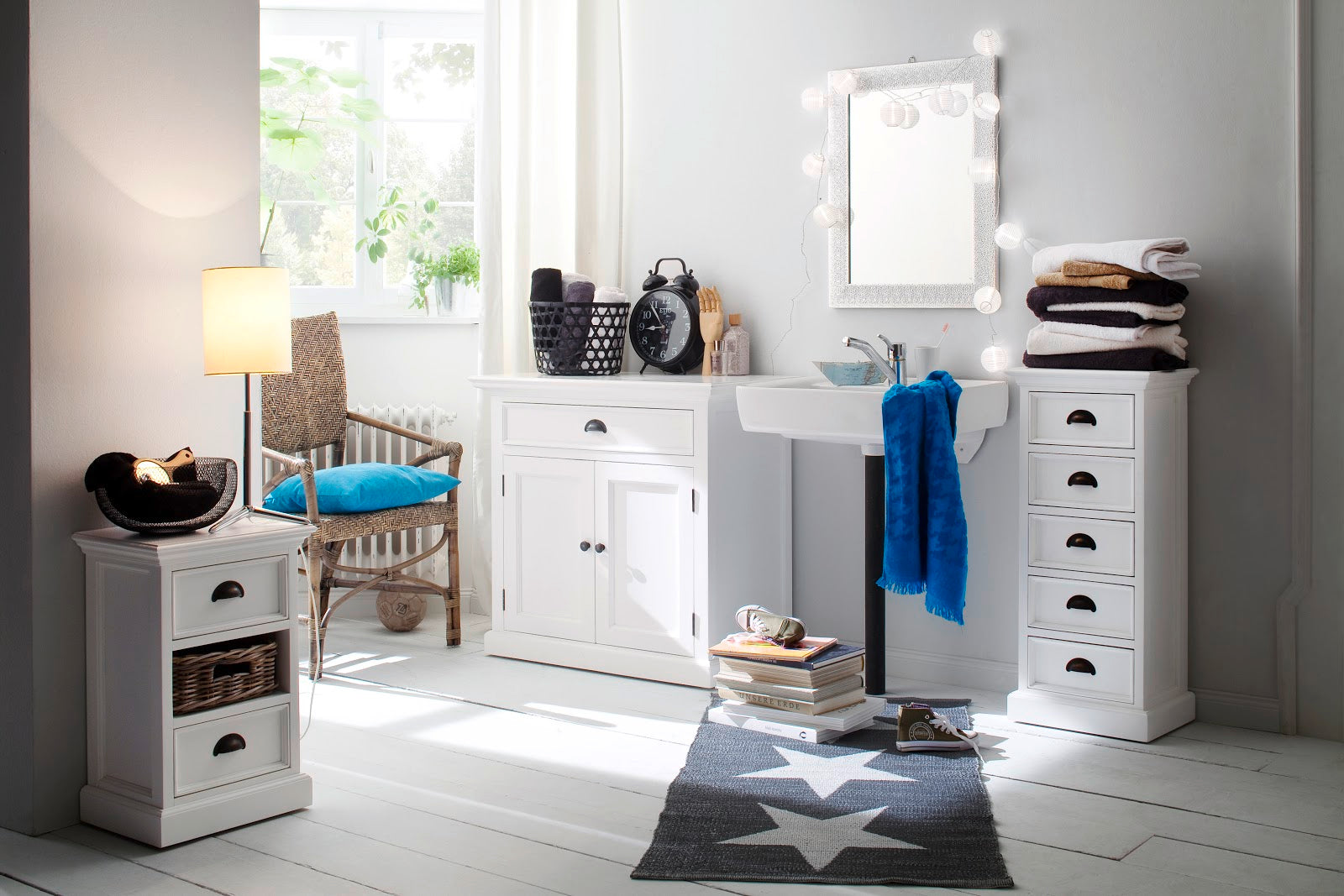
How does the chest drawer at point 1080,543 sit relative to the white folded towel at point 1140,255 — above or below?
below

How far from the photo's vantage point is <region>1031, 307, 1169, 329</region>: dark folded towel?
302 cm

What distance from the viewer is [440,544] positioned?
4121 millimetres

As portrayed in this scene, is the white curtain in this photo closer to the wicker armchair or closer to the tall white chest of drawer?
the wicker armchair

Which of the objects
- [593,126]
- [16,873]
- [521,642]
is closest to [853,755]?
[521,642]

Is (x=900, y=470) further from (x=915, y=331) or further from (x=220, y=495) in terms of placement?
(x=220, y=495)

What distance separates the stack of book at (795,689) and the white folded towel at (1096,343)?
90 centimetres

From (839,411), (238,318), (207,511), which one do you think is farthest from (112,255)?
(839,411)

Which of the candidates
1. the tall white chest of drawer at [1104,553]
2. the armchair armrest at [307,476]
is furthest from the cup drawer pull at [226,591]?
the tall white chest of drawer at [1104,553]

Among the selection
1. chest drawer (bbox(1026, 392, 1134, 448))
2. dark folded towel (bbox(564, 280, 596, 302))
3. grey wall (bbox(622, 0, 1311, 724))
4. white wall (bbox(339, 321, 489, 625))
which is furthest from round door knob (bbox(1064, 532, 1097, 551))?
white wall (bbox(339, 321, 489, 625))

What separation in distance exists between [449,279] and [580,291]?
0.91 m

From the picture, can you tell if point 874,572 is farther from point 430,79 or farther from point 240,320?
point 430,79

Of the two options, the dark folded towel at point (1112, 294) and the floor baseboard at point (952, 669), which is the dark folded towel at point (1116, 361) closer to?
the dark folded towel at point (1112, 294)

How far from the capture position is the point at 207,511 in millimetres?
2514

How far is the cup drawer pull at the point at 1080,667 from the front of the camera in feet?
10.3
